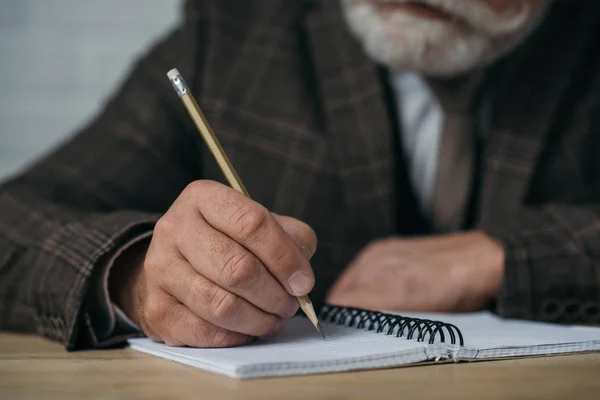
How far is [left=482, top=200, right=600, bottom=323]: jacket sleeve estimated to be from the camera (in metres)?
1.07

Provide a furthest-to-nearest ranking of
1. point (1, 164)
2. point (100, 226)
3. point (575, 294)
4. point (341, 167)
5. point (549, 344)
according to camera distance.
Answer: point (1, 164)
point (341, 167)
point (575, 294)
point (100, 226)
point (549, 344)

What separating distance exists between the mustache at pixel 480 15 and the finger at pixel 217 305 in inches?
28.9

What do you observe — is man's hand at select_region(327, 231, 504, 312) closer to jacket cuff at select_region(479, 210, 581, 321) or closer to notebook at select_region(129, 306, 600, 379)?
jacket cuff at select_region(479, 210, 581, 321)

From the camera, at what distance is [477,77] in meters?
1.46

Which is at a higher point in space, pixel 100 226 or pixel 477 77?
pixel 100 226

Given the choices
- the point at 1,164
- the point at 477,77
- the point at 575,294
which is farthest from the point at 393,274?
→ the point at 1,164

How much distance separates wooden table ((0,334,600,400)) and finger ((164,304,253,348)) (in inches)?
1.6

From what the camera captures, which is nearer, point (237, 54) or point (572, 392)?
point (572, 392)

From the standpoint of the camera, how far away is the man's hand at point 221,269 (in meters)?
0.69

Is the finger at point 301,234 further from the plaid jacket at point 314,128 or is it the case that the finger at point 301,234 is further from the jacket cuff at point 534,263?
the plaid jacket at point 314,128

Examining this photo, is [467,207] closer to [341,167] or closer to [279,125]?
[341,167]

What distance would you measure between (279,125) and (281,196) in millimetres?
129

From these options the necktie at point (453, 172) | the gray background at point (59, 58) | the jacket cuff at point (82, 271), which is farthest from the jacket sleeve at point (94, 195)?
the gray background at point (59, 58)

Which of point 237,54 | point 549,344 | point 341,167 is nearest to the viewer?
point 549,344
